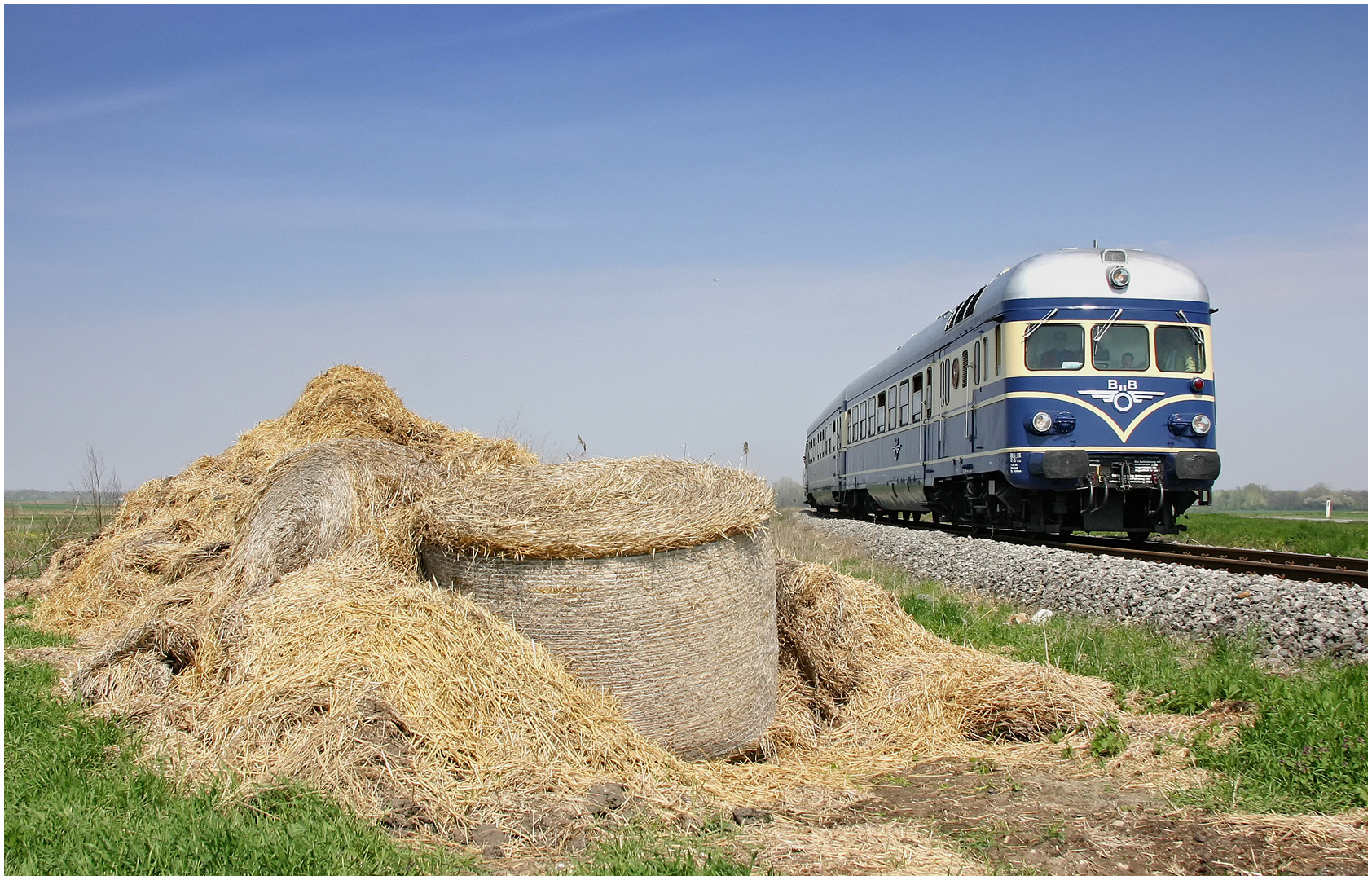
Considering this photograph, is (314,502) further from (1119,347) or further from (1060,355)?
(1119,347)

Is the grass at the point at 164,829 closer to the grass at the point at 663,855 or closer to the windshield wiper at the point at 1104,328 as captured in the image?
the grass at the point at 663,855

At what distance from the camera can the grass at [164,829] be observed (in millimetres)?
3656

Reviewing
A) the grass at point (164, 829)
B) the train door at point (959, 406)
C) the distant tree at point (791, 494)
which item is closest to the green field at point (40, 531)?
the grass at point (164, 829)

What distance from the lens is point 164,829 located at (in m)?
3.82

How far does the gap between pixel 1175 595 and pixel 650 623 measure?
244 inches

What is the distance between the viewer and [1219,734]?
5.39 m

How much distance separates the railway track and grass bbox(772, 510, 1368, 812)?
3009 mm

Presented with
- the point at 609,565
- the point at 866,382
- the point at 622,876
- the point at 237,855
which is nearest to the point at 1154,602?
the point at 609,565

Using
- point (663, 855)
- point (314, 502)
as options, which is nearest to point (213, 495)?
point (314, 502)

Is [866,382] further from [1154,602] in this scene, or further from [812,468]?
[1154,602]

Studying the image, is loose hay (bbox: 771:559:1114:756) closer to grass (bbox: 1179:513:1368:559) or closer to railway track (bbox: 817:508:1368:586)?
railway track (bbox: 817:508:1368:586)

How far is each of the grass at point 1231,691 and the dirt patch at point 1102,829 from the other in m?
0.30

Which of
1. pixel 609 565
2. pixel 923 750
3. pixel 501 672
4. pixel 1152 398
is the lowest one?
pixel 923 750

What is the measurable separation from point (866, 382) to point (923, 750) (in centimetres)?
1790
